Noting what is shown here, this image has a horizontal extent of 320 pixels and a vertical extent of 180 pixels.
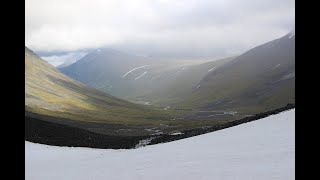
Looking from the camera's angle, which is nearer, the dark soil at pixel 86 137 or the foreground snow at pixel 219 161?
the foreground snow at pixel 219 161

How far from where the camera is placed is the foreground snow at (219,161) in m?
18.9

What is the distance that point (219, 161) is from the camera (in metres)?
22.4

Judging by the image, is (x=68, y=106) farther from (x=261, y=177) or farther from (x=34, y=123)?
(x=261, y=177)

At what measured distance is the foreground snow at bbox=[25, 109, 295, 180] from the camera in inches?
744

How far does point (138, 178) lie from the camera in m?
20.5

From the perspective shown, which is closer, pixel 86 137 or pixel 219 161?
pixel 219 161

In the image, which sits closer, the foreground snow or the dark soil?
the foreground snow

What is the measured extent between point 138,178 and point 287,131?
15.3m

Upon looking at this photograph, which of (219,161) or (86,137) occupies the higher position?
(86,137)
